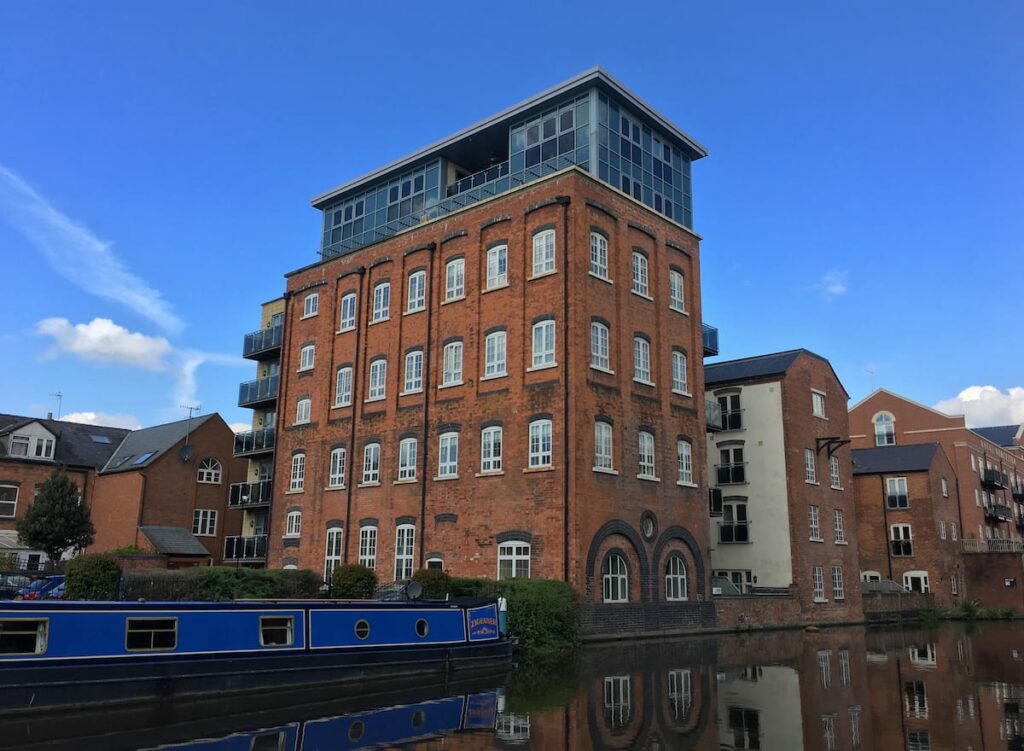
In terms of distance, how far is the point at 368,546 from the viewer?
28734 mm

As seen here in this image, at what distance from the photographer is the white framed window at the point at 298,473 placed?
1281 inches

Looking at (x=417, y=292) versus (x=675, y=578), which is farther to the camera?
(x=417, y=292)

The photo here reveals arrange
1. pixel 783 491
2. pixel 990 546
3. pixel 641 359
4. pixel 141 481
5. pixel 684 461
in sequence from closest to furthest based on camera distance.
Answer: pixel 641 359, pixel 684 461, pixel 783 491, pixel 141 481, pixel 990 546

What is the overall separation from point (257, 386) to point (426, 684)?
24.6 m

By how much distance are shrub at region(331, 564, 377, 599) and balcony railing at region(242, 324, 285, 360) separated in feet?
58.8

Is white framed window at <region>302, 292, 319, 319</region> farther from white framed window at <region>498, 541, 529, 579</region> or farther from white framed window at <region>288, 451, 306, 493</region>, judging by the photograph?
white framed window at <region>498, 541, 529, 579</region>

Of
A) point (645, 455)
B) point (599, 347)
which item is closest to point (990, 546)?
point (645, 455)

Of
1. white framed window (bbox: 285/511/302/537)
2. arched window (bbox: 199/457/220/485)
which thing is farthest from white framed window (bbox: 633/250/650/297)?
arched window (bbox: 199/457/220/485)

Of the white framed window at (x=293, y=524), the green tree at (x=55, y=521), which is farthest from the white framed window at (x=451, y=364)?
the green tree at (x=55, y=521)

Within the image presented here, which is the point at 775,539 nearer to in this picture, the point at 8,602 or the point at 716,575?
the point at 716,575

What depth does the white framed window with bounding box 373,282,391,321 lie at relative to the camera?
3059 centimetres

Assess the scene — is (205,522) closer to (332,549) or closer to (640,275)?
Result: (332,549)

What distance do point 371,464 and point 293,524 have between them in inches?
204

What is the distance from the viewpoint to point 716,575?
109 ft
